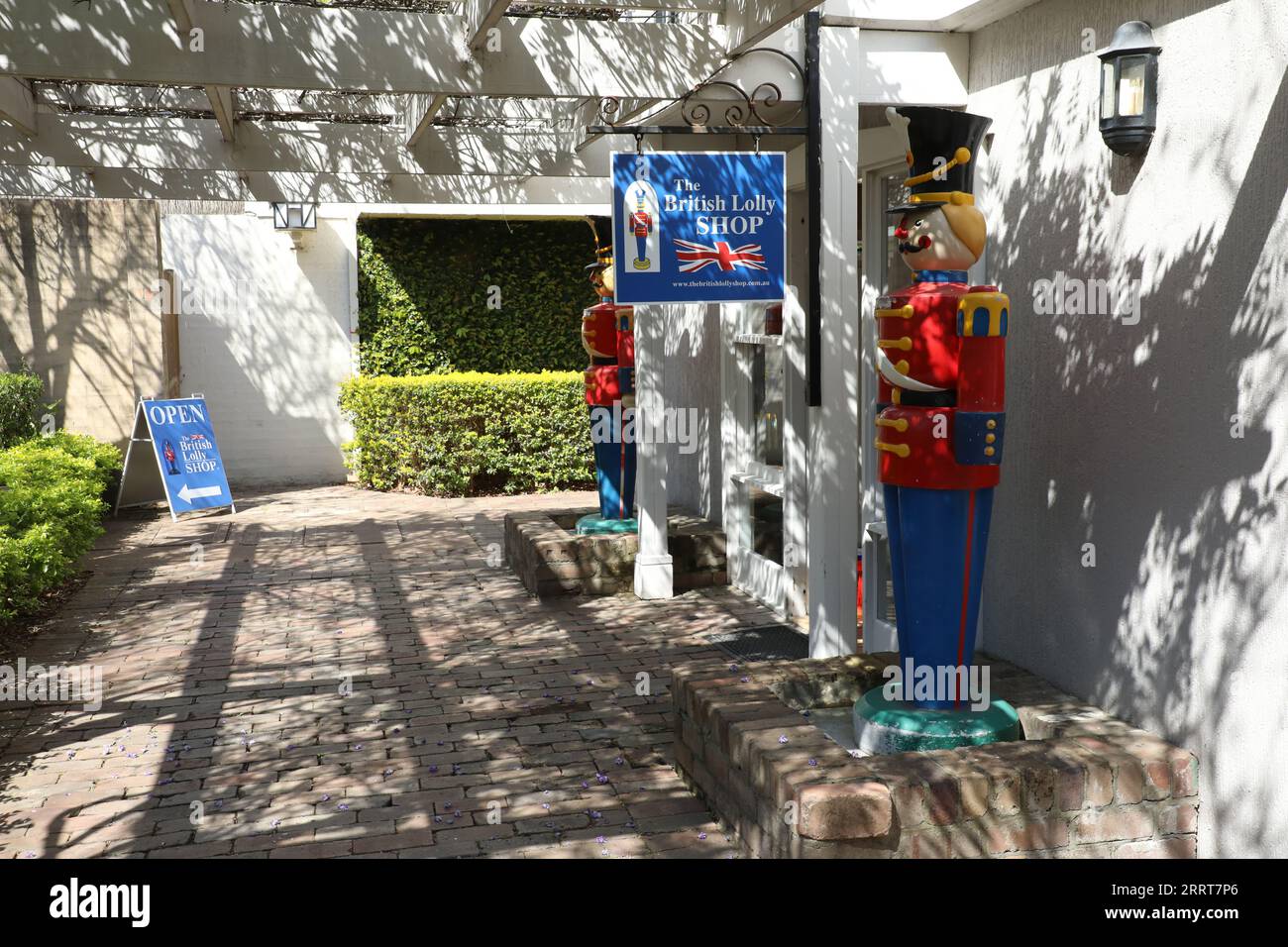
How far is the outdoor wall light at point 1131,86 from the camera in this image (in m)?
4.10

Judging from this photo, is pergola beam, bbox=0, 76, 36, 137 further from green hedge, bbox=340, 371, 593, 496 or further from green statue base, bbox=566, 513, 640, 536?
green hedge, bbox=340, 371, 593, 496

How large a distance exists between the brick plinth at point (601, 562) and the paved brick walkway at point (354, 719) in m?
0.18

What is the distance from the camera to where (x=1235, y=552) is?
3.74 meters

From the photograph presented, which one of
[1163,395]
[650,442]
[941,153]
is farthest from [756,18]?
[650,442]

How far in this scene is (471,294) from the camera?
46.9 feet

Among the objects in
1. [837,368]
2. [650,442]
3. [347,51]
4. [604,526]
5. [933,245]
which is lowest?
[604,526]

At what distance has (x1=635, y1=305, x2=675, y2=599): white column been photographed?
7836mm

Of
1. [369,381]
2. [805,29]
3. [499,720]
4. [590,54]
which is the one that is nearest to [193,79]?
[590,54]

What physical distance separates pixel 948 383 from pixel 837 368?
5.33ft

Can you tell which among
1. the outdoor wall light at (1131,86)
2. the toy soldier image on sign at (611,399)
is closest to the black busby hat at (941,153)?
the outdoor wall light at (1131,86)

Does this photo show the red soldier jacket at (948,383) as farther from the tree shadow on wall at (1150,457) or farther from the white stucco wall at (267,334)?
the white stucco wall at (267,334)

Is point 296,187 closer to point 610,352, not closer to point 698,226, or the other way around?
point 610,352

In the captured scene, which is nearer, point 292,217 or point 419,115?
point 419,115
